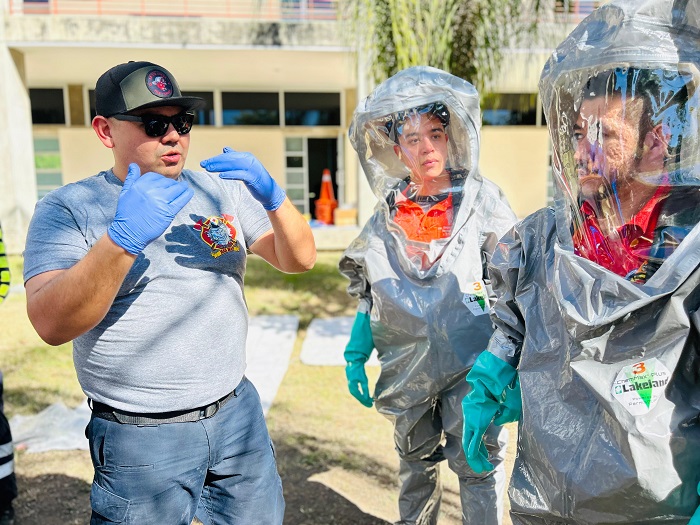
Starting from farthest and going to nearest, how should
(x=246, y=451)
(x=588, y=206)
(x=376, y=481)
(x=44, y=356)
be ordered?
(x=44, y=356)
(x=376, y=481)
(x=246, y=451)
(x=588, y=206)

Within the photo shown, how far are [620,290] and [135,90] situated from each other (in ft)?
4.15

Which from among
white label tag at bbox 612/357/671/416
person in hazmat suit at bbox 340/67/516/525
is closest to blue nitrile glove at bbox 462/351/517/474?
person in hazmat suit at bbox 340/67/516/525

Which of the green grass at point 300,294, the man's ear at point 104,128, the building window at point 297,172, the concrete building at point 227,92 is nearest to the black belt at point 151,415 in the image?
the man's ear at point 104,128

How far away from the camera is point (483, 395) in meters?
1.73

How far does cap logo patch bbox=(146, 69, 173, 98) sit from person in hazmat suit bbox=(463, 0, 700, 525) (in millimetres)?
980

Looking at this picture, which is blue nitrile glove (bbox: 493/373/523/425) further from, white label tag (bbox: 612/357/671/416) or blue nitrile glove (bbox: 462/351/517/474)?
white label tag (bbox: 612/357/671/416)

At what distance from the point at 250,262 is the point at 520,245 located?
7.62 metres

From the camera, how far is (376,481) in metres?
3.08

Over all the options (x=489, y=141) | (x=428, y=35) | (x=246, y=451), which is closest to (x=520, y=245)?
(x=246, y=451)

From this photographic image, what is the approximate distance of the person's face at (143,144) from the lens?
1.62 meters

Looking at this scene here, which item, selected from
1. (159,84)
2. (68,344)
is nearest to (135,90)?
(159,84)

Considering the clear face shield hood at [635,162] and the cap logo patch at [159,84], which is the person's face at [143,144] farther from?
the clear face shield hood at [635,162]

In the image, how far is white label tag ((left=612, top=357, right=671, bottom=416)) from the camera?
1.19 meters

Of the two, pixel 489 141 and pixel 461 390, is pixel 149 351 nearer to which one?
pixel 461 390
